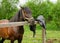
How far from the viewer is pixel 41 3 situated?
24703mm

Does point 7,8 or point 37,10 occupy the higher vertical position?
point 7,8

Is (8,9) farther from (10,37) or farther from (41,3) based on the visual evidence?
(10,37)

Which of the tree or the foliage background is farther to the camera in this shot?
the foliage background

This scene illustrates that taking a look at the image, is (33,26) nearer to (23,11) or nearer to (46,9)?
(23,11)

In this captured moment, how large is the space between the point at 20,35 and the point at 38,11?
16.7m

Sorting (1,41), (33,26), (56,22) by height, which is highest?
(33,26)

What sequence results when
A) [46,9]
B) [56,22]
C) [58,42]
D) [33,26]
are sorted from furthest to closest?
[46,9]
[56,22]
[58,42]
[33,26]

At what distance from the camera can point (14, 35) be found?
263 inches

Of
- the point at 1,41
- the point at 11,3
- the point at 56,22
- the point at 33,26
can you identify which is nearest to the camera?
the point at 33,26

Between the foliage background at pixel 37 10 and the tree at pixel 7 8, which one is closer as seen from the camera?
the tree at pixel 7 8

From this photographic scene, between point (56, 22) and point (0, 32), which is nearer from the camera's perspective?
point (0, 32)

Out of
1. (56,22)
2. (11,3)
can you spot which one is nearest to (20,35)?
(11,3)

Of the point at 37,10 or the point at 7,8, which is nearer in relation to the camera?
the point at 7,8

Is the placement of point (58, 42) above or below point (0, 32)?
below
